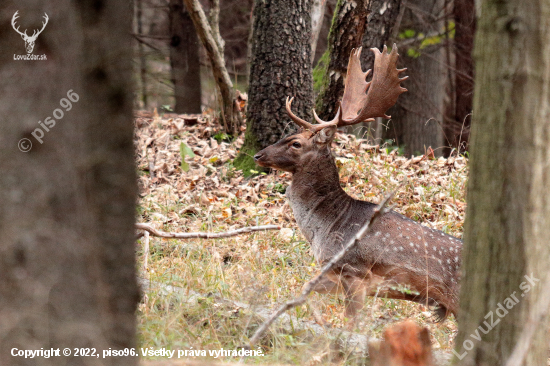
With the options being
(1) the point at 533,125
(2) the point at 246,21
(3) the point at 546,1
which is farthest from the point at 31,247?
(2) the point at 246,21

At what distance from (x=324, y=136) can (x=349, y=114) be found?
1.79 ft

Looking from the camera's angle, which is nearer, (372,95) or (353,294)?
(353,294)

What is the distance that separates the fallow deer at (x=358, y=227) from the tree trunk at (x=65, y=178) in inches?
102

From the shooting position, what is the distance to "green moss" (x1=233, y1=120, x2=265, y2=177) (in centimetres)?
750

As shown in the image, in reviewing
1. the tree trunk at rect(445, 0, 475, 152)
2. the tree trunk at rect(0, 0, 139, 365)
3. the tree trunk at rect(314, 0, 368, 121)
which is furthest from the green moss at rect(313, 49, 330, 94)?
the tree trunk at rect(0, 0, 139, 365)

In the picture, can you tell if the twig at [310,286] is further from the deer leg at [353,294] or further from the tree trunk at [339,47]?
the tree trunk at [339,47]

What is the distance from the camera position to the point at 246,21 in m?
17.2

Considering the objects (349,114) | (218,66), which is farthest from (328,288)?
(218,66)

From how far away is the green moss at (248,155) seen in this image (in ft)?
24.6

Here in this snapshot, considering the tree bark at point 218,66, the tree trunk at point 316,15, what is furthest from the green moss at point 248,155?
the tree trunk at point 316,15

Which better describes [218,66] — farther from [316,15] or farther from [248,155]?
[316,15]

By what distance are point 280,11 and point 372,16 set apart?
218 cm

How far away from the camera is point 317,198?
5457 millimetres

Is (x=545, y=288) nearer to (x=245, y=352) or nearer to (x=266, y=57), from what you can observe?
(x=245, y=352)
